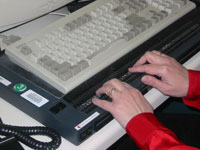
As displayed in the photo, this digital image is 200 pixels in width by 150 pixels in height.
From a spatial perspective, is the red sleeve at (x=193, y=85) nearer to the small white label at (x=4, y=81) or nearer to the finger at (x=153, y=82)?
the finger at (x=153, y=82)

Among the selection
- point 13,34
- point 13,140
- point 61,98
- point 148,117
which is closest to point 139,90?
point 148,117

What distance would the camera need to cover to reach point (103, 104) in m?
0.93

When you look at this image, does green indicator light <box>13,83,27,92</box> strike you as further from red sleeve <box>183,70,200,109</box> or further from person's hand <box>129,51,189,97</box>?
red sleeve <box>183,70,200,109</box>

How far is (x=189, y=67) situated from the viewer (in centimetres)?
116

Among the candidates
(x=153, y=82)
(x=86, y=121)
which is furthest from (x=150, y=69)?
(x=86, y=121)

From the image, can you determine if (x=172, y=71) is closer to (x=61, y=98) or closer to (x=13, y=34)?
(x=61, y=98)

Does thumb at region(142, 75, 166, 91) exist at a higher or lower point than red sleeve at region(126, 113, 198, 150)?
higher

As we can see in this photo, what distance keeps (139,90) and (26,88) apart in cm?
29

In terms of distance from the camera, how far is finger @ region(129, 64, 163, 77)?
1.02 meters

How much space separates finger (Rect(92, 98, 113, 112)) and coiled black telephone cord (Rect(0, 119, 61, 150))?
0.12 metres

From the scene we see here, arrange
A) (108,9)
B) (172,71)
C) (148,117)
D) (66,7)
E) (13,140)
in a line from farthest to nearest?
1. (66,7)
2. (108,9)
3. (172,71)
4. (148,117)
5. (13,140)

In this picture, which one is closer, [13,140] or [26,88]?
[13,140]

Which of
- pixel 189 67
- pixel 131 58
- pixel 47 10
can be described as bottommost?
pixel 189 67

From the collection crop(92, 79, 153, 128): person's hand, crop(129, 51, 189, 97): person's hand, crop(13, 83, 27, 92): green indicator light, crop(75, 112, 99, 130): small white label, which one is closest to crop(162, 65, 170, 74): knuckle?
crop(129, 51, 189, 97): person's hand
